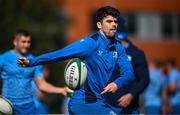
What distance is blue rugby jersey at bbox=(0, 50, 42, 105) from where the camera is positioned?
1138 centimetres

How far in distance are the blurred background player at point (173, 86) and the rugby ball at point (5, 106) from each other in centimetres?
527

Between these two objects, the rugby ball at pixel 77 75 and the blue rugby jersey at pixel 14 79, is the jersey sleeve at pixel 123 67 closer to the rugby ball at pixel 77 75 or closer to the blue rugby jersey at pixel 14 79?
the rugby ball at pixel 77 75

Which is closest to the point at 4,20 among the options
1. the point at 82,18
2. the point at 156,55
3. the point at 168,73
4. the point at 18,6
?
the point at 18,6

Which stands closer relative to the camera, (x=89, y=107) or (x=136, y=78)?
(x=89, y=107)

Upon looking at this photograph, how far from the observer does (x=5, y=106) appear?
1055 centimetres

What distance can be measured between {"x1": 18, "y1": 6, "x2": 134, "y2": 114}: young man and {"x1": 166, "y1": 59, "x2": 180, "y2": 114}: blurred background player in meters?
5.43

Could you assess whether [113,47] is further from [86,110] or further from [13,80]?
[13,80]

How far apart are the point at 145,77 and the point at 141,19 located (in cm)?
3914

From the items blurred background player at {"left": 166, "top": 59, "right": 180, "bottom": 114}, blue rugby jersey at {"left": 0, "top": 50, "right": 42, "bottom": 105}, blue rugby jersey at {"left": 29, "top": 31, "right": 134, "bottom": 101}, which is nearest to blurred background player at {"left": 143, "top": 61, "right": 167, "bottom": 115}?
blurred background player at {"left": 166, "top": 59, "right": 180, "bottom": 114}

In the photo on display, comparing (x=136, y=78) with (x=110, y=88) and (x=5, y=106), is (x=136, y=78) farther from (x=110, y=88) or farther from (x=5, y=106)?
(x=5, y=106)

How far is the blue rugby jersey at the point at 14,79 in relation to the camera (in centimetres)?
1138

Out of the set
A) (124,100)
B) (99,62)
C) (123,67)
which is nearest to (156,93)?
(124,100)

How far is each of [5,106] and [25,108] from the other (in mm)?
1020

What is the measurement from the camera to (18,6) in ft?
68.5
